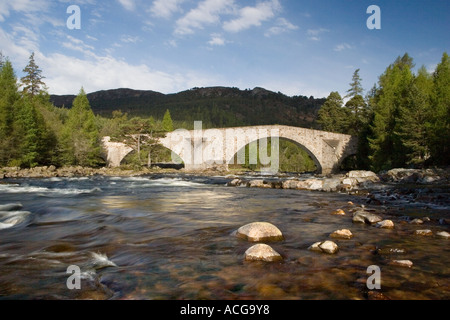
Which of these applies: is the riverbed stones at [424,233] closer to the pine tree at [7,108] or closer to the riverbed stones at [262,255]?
the riverbed stones at [262,255]

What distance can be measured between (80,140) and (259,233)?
30099mm

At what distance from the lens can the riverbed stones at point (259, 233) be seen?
4223 mm

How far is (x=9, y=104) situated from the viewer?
2367 cm

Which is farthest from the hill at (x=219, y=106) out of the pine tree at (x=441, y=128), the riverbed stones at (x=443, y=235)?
the riverbed stones at (x=443, y=235)

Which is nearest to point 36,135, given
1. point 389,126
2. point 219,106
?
point 389,126

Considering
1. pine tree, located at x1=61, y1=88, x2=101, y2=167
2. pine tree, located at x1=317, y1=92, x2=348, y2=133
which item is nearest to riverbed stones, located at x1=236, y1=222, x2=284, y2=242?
pine tree, located at x1=61, y1=88, x2=101, y2=167

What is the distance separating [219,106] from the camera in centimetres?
13825

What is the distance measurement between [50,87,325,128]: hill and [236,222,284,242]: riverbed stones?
103531mm

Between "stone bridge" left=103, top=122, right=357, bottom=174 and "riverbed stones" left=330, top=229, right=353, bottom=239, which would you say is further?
"stone bridge" left=103, top=122, right=357, bottom=174

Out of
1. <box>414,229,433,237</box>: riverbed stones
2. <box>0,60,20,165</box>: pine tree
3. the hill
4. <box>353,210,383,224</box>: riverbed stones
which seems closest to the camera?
<box>414,229,433,237</box>: riverbed stones

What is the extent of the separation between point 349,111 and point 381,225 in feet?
124

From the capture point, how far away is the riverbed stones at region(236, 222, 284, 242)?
4.22 m

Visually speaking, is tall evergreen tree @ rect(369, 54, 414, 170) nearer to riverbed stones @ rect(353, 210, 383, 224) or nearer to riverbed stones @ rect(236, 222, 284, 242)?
riverbed stones @ rect(353, 210, 383, 224)
